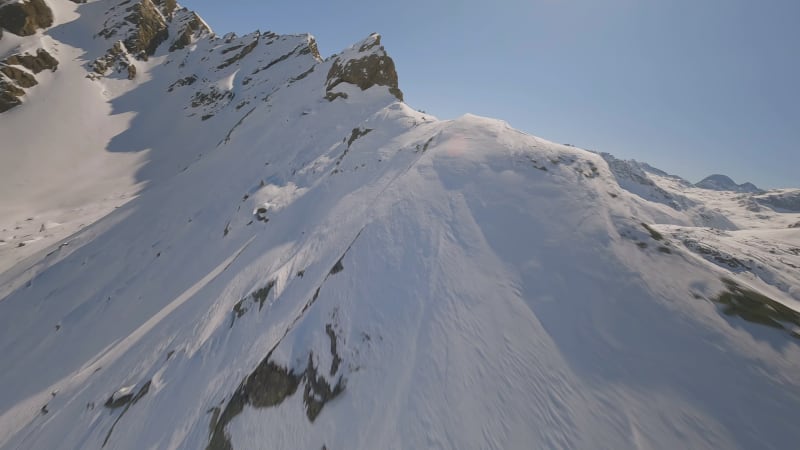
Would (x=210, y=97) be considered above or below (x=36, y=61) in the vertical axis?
above

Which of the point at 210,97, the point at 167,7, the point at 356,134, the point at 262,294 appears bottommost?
the point at 262,294

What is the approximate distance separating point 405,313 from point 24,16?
88818 mm

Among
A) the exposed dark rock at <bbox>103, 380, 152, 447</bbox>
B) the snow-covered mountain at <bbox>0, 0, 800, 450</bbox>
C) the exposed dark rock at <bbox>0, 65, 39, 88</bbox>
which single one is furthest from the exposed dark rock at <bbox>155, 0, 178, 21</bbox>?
the exposed dark rock at <bbox>103, 380, 152, 447</bbox>

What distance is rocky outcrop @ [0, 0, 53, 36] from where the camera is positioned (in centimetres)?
4603

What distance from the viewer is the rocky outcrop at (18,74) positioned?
4122 centimetres

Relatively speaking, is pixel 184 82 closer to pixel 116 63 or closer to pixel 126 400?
pixel 116 63

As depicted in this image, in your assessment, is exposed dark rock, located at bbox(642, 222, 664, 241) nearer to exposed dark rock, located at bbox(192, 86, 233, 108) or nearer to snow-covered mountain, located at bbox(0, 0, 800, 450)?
snow-covered mountain, located at bbox(0, 0, 800, 450)

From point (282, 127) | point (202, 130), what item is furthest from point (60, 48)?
point (282, 127)

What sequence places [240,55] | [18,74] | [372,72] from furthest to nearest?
1. [240,55]
2. [18,74]
3. [372,72]

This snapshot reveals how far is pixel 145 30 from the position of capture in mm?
62375

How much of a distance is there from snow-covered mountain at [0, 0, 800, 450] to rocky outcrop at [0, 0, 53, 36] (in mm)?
54935

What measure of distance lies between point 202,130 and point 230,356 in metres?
53.4

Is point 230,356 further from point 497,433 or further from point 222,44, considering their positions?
point 222,44

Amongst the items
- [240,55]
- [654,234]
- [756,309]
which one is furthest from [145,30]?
[756,309]
